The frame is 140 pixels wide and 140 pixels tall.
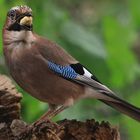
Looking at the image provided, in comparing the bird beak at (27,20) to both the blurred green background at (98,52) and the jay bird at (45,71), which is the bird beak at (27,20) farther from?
the blurred green background at (98,52)

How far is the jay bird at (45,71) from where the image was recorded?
21.5 ft

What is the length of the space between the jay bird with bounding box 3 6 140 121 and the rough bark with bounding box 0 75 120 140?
0.42 meters

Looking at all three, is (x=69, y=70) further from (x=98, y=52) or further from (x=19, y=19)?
(x=98, y=52)

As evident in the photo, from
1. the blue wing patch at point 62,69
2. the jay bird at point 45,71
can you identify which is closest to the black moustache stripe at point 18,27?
the jay bird at point 45,71

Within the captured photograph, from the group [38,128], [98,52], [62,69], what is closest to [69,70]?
[62,69]

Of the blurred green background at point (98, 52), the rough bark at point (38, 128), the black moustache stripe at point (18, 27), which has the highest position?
the black moustache stripe at point (18, 27)

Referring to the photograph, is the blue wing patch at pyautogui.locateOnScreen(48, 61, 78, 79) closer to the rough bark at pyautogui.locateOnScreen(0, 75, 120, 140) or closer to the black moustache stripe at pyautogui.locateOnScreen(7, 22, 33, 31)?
the black moustache stripe at pyautogui.locateOnScreen(7, 22, 33, 31)

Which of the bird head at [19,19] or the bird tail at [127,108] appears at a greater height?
the bird head at [19,19]

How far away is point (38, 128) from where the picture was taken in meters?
5.71

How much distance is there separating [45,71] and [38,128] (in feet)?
3.44

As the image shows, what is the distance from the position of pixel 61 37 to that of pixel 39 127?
2606mm

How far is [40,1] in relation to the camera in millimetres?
8102

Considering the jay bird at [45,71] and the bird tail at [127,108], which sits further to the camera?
the bird tail at [127,108]

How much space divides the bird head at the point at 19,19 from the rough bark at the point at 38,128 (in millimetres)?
462
